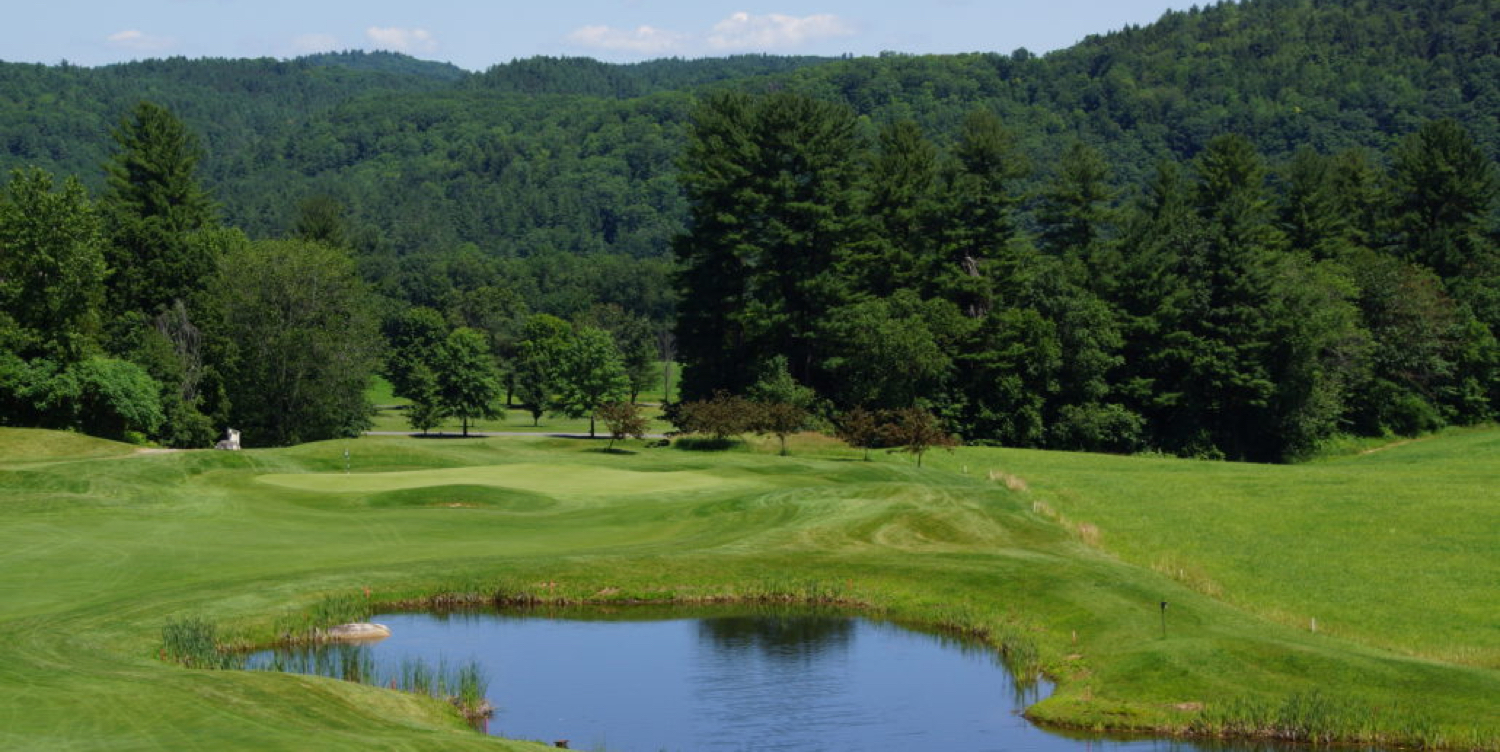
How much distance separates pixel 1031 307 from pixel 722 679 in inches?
2552

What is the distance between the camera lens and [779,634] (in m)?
36.7

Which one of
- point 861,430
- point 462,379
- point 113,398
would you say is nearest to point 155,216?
point 462,379

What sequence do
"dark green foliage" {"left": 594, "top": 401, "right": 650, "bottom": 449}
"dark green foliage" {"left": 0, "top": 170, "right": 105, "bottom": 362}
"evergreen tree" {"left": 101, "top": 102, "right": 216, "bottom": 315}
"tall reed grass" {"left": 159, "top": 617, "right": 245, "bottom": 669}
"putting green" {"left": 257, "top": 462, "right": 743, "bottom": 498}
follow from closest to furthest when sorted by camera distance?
"tall reed grass" {"left": 159, "top": 617, "right": 245, "bottom": 669}, "putting green" {"left": 257, "top": 462, "right": 743, "bottom": 498}, "dark green foliage" {"left": 0, "top": 170, "right": 105, "bottom": 362}, "dark green foliage" {"left": 594, "top": 401, "right": 650, "bottom": 449}, "evergreen tree" {"left": 101, "top": 102, "right": 216, "bottom": 315}

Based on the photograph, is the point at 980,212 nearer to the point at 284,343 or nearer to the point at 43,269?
the point at 284,343

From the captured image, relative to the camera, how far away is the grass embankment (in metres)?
26.4

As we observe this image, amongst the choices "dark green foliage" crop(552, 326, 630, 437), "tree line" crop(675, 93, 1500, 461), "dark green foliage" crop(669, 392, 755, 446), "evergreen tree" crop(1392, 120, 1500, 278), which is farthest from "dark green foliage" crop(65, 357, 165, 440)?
"evergreen tree" crop(1392, 120, 1500, 278)

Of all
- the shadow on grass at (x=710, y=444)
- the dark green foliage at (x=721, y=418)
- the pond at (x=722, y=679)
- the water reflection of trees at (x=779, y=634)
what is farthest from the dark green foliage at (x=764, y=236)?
the pond at (x=722, y=679)

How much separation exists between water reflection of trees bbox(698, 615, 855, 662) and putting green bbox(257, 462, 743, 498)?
16.9 m

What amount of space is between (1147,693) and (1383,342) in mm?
78221

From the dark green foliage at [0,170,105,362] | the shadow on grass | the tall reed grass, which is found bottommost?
the tall reed grass

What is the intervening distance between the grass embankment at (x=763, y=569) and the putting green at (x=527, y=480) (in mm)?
274

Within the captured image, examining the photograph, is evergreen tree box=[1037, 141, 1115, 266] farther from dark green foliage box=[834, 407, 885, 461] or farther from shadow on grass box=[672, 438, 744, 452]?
dark green foliage box=[834, 407, 885, 461]

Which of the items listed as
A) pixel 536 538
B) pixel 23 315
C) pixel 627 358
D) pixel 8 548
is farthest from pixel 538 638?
pixel 627 358

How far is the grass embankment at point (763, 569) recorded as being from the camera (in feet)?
86.7
